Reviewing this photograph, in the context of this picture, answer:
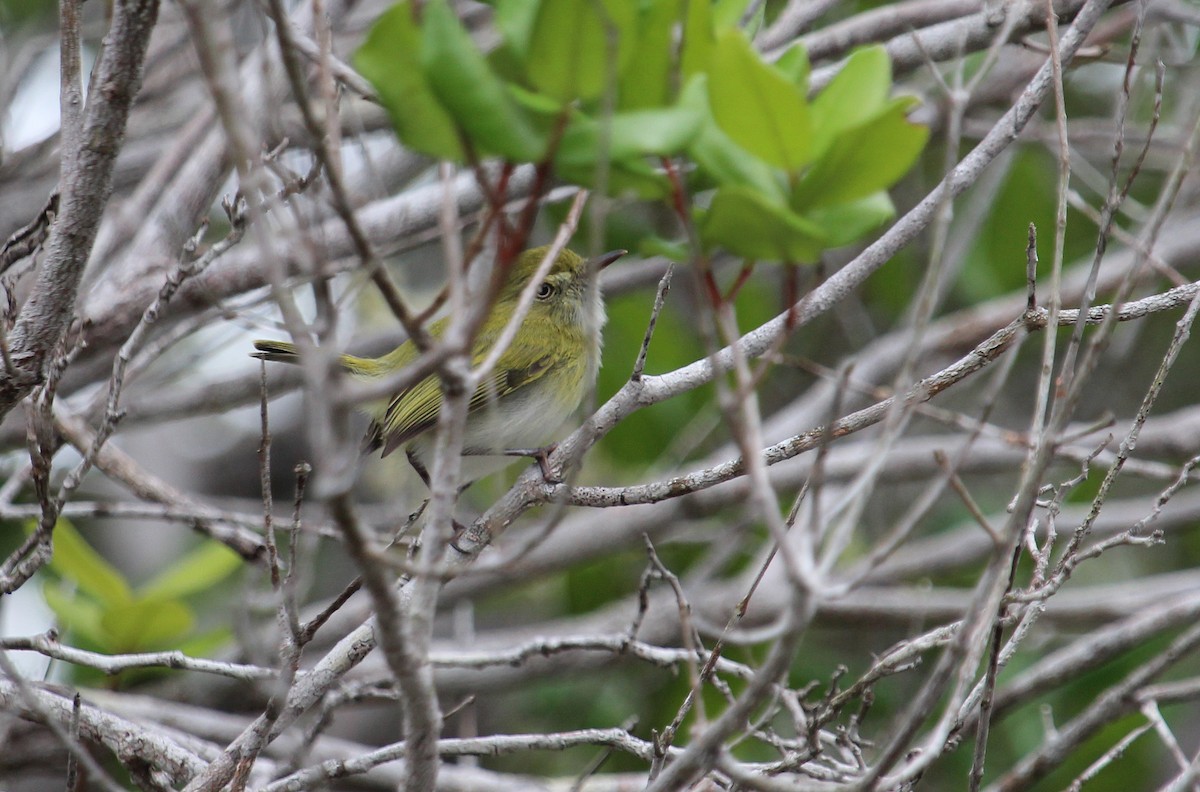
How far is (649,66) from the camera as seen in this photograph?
1.37 m

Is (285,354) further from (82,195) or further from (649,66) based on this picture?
(649,66)

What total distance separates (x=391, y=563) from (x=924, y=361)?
200 inches

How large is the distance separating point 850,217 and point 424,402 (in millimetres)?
2953

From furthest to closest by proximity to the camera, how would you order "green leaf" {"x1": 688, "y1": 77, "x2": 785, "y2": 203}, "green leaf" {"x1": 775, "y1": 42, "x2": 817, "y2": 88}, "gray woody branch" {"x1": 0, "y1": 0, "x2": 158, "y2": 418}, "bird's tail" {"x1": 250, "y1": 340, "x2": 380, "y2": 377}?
"bird's tail" {"x1": 250, "y1": 340, "x2": 380, "y2": 377}
"gray woody branch" {"x1": 0, "y1": 0, "x2": 158, "y2": 418}
"green leaf" {"x1": 775, "y1": 42, "x2": 817, "y2": 88}
"green leaf" {"x1": 688, "y1": 77, "x2": 785, "y2": 203}

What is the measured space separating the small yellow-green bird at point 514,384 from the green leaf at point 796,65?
2.58 m

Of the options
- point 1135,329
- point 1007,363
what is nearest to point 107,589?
point 1007,363

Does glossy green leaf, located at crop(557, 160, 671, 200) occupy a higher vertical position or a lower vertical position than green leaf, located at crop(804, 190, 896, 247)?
higher

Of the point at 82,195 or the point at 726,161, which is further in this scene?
the point at 82,195

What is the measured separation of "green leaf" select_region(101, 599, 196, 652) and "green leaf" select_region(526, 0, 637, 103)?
332 cm

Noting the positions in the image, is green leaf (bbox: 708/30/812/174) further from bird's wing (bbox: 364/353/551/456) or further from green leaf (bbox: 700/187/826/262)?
bird's wing (bbox: 364/353/551/456)

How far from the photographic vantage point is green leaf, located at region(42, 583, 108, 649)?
400cm

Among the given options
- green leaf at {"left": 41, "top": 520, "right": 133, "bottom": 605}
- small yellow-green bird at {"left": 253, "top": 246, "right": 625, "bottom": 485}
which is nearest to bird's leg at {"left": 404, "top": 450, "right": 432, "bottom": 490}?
small yellow-green bird at {"left": 253, "top": 246, "right": 625, "bottom": 485}

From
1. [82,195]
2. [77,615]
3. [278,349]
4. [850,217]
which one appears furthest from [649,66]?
[77,615]

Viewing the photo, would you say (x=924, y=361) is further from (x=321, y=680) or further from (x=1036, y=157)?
(x=321, y=680)
